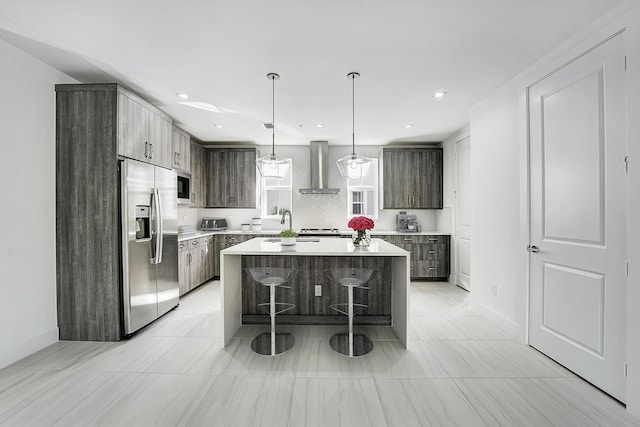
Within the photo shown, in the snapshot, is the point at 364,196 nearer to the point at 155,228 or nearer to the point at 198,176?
the point at 198,176

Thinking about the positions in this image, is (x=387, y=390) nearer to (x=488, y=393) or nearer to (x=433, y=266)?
(x=488, y=393)

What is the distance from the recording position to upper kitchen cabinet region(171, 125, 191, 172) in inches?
168

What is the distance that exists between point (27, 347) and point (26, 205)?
122 cm

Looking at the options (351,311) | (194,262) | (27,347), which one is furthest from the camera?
(194,262)

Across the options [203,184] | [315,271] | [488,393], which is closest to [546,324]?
[488,393]

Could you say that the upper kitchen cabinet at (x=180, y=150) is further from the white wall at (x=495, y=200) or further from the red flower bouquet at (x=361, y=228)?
the white wall at (x=495, y=200)

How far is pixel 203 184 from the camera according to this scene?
217 inches

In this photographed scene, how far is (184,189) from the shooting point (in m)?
4.80

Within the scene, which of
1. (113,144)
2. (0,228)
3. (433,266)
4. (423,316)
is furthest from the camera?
(433,266)

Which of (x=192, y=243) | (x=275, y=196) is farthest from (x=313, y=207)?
(x=192, y=243)

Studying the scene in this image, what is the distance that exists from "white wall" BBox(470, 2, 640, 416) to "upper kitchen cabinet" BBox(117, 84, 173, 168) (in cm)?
382

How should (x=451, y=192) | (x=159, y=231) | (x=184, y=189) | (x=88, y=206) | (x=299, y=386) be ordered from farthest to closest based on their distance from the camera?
(x=451, y=192) < (x=184, y=189) < (x=159, y=231) < (x=88, y=206) < (x=299, y=386)

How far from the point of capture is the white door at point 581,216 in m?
1.96

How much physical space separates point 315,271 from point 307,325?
612 mm
